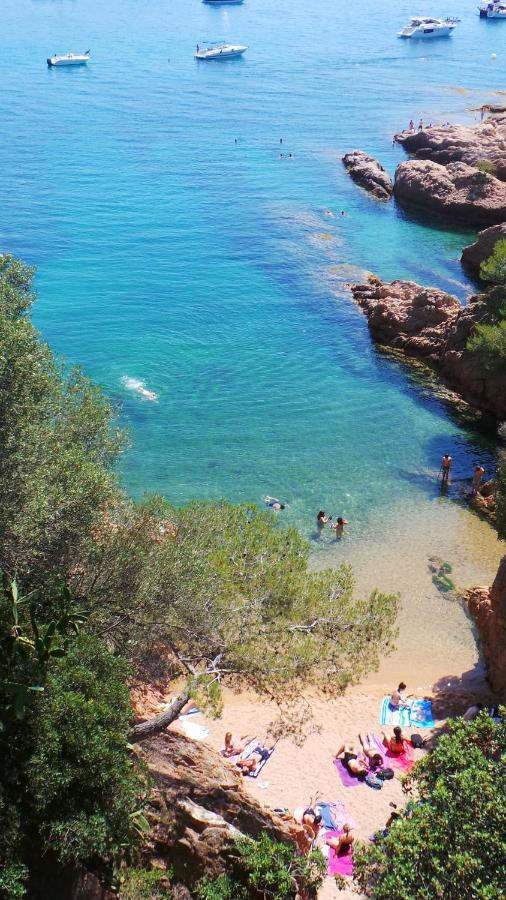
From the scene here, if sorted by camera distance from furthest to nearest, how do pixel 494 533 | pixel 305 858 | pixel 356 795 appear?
pixel 494 533
pixel 356 795
pixel 305 858

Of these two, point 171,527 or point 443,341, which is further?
point 443,341

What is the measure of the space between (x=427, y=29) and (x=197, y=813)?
160m

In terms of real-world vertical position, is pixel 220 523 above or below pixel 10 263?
below

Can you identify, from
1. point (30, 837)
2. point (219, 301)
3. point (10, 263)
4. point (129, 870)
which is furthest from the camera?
point (219, 301)

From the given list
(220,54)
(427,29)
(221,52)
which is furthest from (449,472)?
(427,29)

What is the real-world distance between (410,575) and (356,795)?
972 centimetres

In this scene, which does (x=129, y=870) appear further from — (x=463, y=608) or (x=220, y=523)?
(x=463, y=608)

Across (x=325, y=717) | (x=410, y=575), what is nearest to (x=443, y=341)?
(x=410, y=575)

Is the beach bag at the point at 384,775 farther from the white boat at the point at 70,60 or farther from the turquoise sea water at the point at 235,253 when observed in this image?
the white boat at the point at 70,60

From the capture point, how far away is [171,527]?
64.3ft

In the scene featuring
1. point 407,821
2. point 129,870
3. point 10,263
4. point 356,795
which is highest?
point 10,263

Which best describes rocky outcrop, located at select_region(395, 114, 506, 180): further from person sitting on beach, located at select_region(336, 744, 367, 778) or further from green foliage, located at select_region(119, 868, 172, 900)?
green foliage, located at select_region(119, 868, 172, 900)

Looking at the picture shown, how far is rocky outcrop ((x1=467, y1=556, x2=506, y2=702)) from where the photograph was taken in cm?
2330

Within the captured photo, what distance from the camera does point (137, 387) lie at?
4162 centimetres
